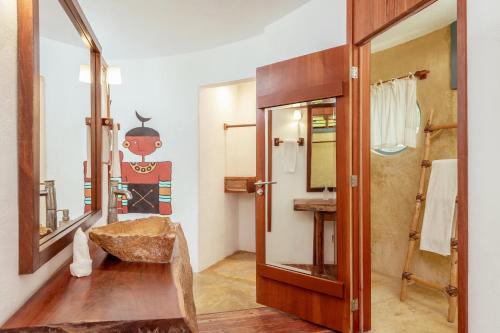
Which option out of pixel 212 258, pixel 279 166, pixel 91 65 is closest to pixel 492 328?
pixel 279 166

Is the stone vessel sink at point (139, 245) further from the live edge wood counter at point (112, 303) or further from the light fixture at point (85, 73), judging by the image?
the light fixture at point (85, 73)

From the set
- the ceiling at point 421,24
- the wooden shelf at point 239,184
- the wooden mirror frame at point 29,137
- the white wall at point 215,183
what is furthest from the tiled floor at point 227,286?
the ceiling at point 421,24

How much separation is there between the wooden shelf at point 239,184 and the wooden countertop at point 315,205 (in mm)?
1581

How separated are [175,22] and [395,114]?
210cm

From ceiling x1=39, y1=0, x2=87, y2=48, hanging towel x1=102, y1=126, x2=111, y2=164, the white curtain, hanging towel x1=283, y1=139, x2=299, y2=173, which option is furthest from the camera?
the white curtain

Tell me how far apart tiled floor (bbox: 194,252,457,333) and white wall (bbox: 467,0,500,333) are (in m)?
1.29

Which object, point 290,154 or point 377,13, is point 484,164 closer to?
point 377,13

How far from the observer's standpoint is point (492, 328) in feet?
4.00

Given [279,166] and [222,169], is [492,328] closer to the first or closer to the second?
[279,166]

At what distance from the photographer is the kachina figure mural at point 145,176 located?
13.0 ft

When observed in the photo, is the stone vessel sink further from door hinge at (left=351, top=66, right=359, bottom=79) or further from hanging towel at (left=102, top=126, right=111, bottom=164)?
door hinge at (left=351, top=66, right=359, bottom=79)

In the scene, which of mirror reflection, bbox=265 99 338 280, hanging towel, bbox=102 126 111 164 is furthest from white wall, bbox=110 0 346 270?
hanging towel, bbox=102 126 111 164

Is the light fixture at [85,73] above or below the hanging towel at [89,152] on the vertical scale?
above

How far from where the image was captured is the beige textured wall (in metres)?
2.99
